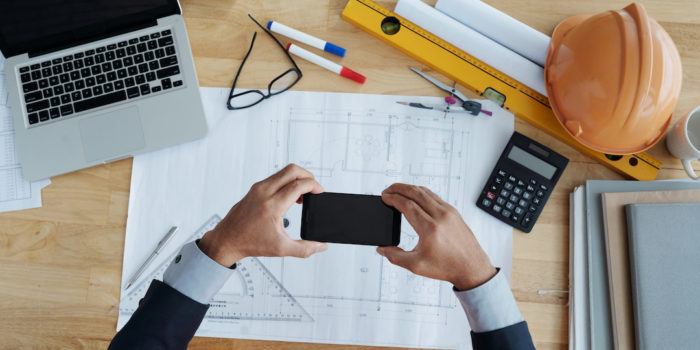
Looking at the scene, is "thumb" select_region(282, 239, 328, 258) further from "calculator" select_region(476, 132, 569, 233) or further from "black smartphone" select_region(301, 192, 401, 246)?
"calculator" select_region(476, 132, 569, 233)

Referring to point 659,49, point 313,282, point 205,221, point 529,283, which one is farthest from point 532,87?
point 205,221

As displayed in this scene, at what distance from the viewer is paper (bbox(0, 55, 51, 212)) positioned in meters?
0.82

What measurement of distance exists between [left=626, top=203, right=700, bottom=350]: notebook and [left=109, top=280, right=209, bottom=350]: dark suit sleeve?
2.30 ft

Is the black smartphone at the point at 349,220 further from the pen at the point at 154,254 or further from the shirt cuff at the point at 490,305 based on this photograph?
the pen at the point at 154,254

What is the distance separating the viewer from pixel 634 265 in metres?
0.71

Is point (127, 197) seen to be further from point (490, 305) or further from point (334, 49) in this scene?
point (490, 305)

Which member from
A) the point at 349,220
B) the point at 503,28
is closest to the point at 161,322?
the point at 349,220

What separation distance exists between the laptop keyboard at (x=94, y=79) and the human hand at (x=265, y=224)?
13.2 inches

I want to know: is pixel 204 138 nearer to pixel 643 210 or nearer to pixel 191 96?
pixel 191 96

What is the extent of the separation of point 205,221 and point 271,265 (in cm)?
15

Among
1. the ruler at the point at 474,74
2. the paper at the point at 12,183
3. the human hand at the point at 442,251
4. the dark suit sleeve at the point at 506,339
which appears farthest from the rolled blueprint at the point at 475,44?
the paper at the point at 12,183

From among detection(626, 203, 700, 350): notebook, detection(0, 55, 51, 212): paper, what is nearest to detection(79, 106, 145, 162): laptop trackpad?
detection(0, 55, 51, 212): paper

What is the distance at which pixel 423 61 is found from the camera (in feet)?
2.65

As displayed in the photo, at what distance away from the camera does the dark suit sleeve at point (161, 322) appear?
0.59 meters
